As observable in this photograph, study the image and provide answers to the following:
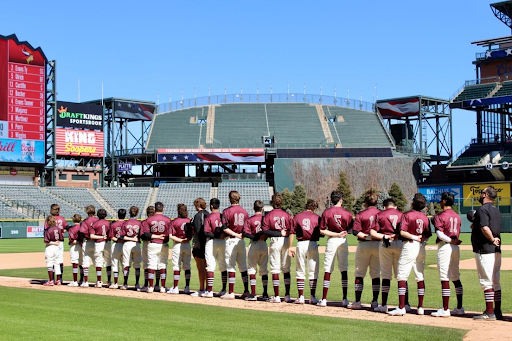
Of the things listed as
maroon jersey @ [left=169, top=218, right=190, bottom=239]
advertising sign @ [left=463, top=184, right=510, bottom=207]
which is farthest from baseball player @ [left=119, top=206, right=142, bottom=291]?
advertising sign @ [left=463, top=184, right=510, bottom=207]

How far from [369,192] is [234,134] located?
6436 centimetres

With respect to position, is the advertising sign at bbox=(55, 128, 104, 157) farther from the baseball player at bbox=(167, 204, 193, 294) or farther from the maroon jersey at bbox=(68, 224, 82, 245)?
the baseball player at bbox=(167, 204, 193, 294)

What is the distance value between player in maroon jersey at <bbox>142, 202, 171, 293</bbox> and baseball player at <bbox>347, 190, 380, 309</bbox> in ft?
15.1

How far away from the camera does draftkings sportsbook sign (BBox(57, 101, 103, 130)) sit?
65.2 metres

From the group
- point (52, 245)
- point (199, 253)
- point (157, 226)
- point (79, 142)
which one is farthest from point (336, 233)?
point (79, 142)

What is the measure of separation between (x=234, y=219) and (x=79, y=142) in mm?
55683

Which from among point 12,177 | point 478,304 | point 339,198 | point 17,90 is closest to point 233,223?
point 339,198

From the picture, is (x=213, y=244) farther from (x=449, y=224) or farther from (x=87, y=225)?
(x=449, y=224)

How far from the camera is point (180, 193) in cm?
6788

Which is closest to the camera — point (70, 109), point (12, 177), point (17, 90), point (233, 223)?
point (233, 223)

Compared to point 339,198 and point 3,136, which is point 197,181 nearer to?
point 3,136

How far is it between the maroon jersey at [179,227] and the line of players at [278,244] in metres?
0.02

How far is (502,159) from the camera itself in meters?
60.9

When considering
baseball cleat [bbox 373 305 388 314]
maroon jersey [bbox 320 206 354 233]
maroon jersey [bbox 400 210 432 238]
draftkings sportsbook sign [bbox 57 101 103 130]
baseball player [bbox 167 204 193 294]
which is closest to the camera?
maroon jersey [bbox 400 210 432 238]
